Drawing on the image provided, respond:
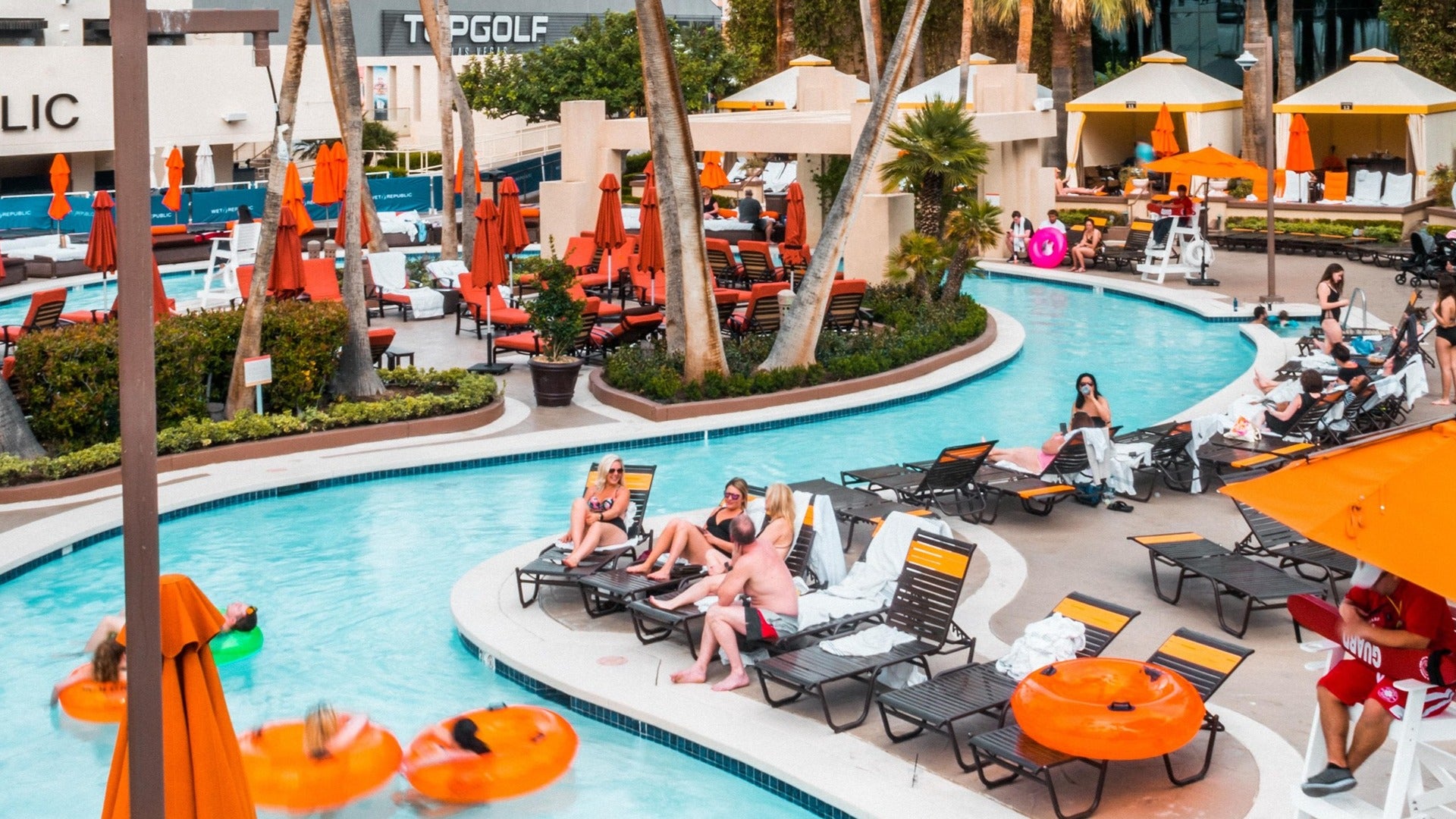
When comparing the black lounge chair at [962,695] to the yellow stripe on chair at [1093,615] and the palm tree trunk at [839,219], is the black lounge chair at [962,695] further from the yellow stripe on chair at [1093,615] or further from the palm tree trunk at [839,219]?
the palm tree trunk at [839,219]

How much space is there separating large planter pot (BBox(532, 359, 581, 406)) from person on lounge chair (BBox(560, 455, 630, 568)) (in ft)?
19.6

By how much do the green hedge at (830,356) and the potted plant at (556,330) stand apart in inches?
26.0

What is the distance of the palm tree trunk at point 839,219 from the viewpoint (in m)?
16.9

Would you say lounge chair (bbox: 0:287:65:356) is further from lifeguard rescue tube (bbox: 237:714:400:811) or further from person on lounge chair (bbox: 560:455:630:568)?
lifeguard rescue tube (bbox: 237:714:400:811)

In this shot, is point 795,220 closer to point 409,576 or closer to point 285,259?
point 285,259

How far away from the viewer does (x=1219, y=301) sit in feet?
79.4

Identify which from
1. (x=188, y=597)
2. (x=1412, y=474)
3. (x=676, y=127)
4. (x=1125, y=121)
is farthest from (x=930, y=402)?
(x=1125, y=121)

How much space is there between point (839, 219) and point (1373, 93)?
1951 cm

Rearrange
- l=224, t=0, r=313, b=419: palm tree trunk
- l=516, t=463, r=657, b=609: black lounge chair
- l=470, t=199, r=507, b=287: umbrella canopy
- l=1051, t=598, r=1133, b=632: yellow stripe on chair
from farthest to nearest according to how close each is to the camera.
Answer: l=470, t=199, r=507, b=287: umbrella canopy
l=224, t=0, r=313, b=419: palm tree trunk
l=516, t=463, r=657, b=609: black lounge chair
l=1051, t=598, r=1133, b=632: yellow stripe on chair

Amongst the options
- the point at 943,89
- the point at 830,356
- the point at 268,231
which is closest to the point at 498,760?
the point at 268,231

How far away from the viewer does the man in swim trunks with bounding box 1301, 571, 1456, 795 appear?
6625mm

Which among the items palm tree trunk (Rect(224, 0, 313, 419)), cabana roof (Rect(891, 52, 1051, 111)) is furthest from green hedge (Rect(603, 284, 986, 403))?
cabana roof (Rect(891, 52, 1051, 111))

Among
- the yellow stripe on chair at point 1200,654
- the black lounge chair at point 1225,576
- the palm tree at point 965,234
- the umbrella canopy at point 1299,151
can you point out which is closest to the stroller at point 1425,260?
the umbrella canopy at point 1299,151

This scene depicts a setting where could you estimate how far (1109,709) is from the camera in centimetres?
742
